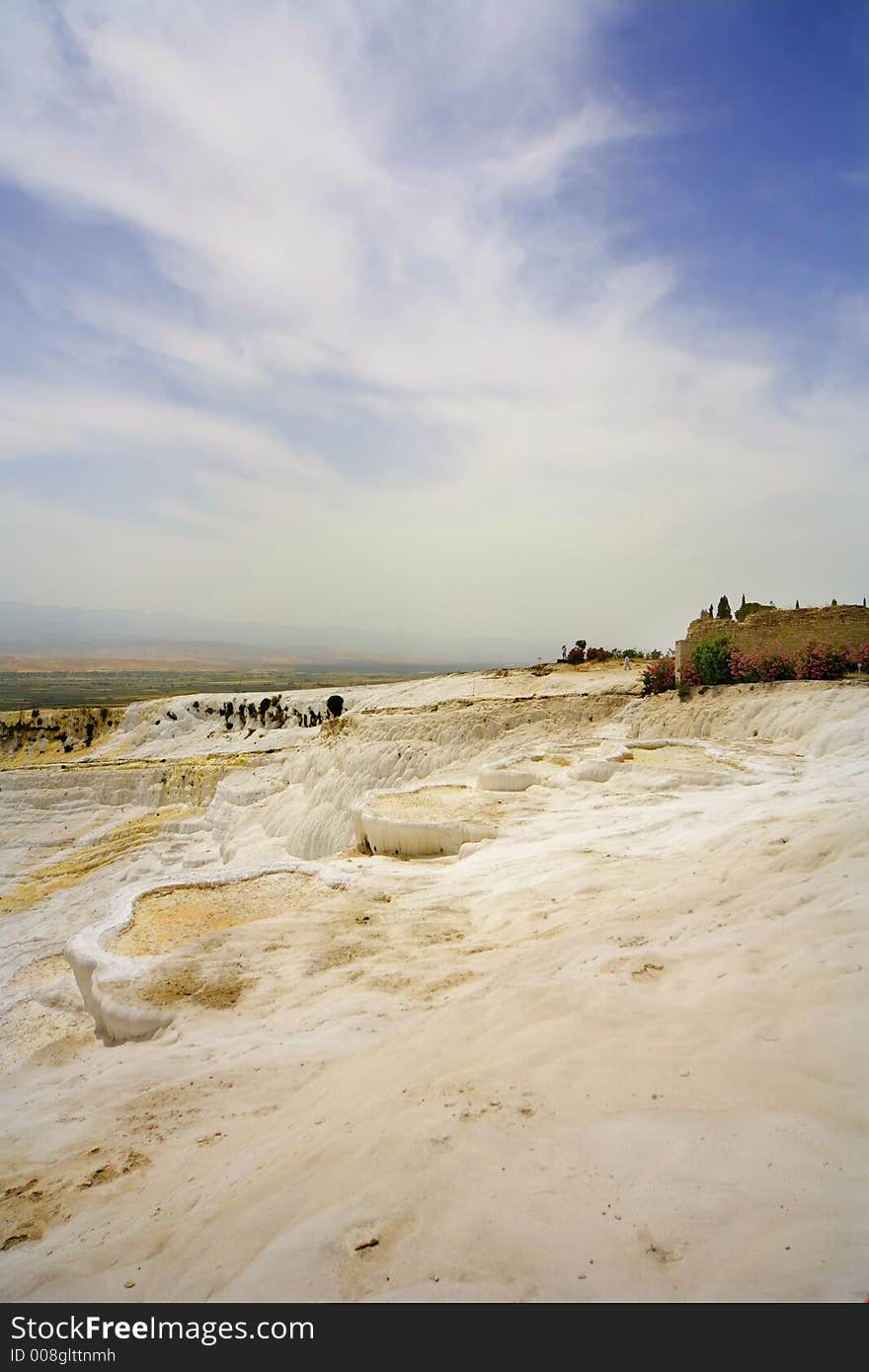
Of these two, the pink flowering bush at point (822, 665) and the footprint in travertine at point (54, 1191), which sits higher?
the pink flowering bush at point (822, 665)

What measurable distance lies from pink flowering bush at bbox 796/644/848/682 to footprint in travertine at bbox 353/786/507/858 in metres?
9.46

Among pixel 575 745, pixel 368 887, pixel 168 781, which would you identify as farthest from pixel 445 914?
pixel 168 781

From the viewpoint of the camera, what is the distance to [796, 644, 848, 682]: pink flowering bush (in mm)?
16844

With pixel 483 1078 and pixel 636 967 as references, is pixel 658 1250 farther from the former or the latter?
pixel 636 967

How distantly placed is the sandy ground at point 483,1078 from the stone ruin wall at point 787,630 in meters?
9.03

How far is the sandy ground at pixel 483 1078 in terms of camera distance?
8.44ft

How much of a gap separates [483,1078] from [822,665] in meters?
16.2

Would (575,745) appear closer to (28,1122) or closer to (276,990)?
(276,990)

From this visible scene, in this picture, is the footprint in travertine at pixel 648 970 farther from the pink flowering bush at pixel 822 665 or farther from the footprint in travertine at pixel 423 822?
the pink flowering bush at pixel 822 665

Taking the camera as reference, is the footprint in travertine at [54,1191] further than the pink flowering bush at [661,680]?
No

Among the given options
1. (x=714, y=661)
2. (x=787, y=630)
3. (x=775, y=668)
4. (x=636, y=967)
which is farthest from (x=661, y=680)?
(x=636, y=967)

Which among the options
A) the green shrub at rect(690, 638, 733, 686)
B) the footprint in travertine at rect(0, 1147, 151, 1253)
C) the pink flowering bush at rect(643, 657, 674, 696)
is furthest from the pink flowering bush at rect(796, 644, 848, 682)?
the footprint in travertine at rect(0, 1147, 151, 1253)

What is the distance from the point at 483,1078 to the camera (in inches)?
148

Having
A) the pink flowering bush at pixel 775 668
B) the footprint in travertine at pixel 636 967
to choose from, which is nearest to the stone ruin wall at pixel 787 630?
the pink flowering bush at pixel 775 668
